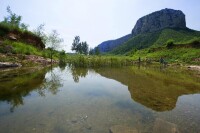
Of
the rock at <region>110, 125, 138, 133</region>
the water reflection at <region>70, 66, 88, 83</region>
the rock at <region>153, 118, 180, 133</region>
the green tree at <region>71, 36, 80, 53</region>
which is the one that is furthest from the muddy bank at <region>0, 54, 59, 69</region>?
the green tree at <region>71, 36, 80, 53</region>

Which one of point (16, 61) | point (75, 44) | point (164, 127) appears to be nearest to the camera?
point (164, 127)

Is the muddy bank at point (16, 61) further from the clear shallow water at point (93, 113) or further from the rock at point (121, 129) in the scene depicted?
the rock at point (121, 129)

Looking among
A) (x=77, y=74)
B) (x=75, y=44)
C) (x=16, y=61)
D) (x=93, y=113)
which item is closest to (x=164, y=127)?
(x=93, y=113)

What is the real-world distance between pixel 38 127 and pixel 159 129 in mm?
3542

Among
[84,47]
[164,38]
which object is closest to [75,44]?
[84,47]

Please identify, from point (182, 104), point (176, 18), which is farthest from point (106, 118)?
point (176, 18)

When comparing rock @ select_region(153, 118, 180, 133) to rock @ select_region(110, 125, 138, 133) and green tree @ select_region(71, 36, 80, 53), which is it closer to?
rock @ select_region(110, 125, 138, 133)

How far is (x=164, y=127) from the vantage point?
545 centimetres

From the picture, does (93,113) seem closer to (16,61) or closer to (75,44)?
(16,61)

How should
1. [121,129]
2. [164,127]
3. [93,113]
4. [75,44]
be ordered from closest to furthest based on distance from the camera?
[121,129] → [164,127] → [93,113] → [75,44]

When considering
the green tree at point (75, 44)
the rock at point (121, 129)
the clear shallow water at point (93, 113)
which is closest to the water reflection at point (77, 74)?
the clear shallow water at point (93, 113)

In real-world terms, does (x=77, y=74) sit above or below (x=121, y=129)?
above

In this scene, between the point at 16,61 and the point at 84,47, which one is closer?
the point at 16,61

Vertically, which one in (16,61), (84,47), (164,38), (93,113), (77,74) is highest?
(164,38)
